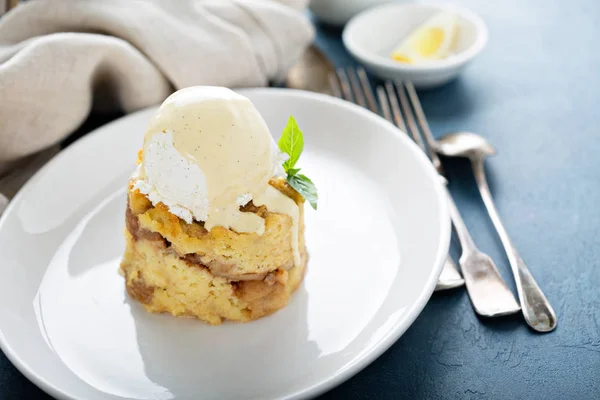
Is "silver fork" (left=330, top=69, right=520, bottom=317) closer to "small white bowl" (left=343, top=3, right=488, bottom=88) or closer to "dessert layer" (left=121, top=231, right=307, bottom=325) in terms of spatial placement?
"small white bowl" (left=343, top=3, right=488, bottom=88)

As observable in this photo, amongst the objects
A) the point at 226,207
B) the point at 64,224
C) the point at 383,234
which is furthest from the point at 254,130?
the point at 64,224

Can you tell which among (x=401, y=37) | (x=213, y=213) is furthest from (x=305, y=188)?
(x=401, y=37)

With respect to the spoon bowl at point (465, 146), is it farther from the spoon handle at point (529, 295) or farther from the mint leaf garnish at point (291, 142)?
the mint leaf garnish at point (291, 142)

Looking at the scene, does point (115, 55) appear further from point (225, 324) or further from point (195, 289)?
point (225, 324)

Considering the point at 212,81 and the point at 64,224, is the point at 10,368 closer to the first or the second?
the point at 64,224

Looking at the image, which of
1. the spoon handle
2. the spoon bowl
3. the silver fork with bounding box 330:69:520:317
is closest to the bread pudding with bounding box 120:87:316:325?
the silver fork with bounding box 330:69:520:317
